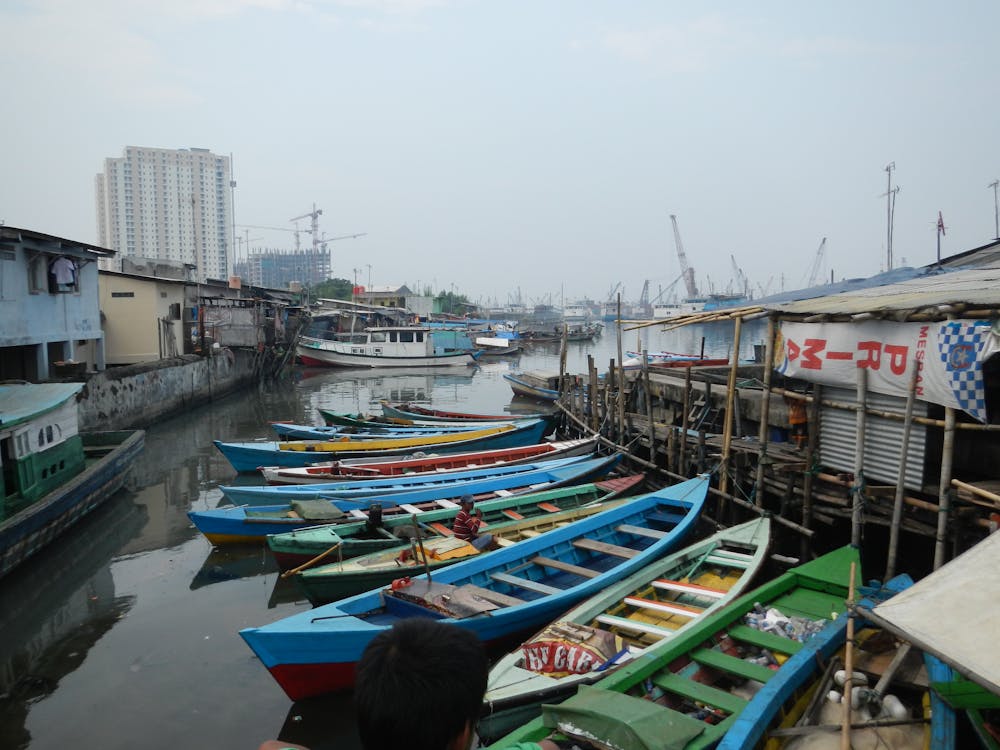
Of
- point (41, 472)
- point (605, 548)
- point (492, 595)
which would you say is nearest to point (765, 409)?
point (605, 548)

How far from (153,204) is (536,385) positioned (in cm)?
8074

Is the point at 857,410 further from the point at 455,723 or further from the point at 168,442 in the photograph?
the point at 168,442

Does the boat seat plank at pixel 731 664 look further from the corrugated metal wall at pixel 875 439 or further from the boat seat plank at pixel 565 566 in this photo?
the corrugated metal wall at pixel 875 439

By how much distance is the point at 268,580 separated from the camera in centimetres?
968

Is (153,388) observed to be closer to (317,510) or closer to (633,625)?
(317,510)

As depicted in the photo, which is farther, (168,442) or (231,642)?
(168,442)

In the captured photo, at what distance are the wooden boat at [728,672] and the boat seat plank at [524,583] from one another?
68.1 inches

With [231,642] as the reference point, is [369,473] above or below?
above

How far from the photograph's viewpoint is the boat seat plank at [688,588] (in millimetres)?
6902

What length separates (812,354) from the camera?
8.62 metres

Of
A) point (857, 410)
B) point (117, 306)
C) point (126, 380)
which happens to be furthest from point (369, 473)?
point (117, 306)

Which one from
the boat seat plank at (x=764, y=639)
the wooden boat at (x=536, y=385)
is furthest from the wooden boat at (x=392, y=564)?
the wooden boat at (x=536, y=385)

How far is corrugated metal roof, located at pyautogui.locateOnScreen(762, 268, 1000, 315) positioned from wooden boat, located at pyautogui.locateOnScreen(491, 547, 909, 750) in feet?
9.33

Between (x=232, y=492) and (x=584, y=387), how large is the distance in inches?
435
